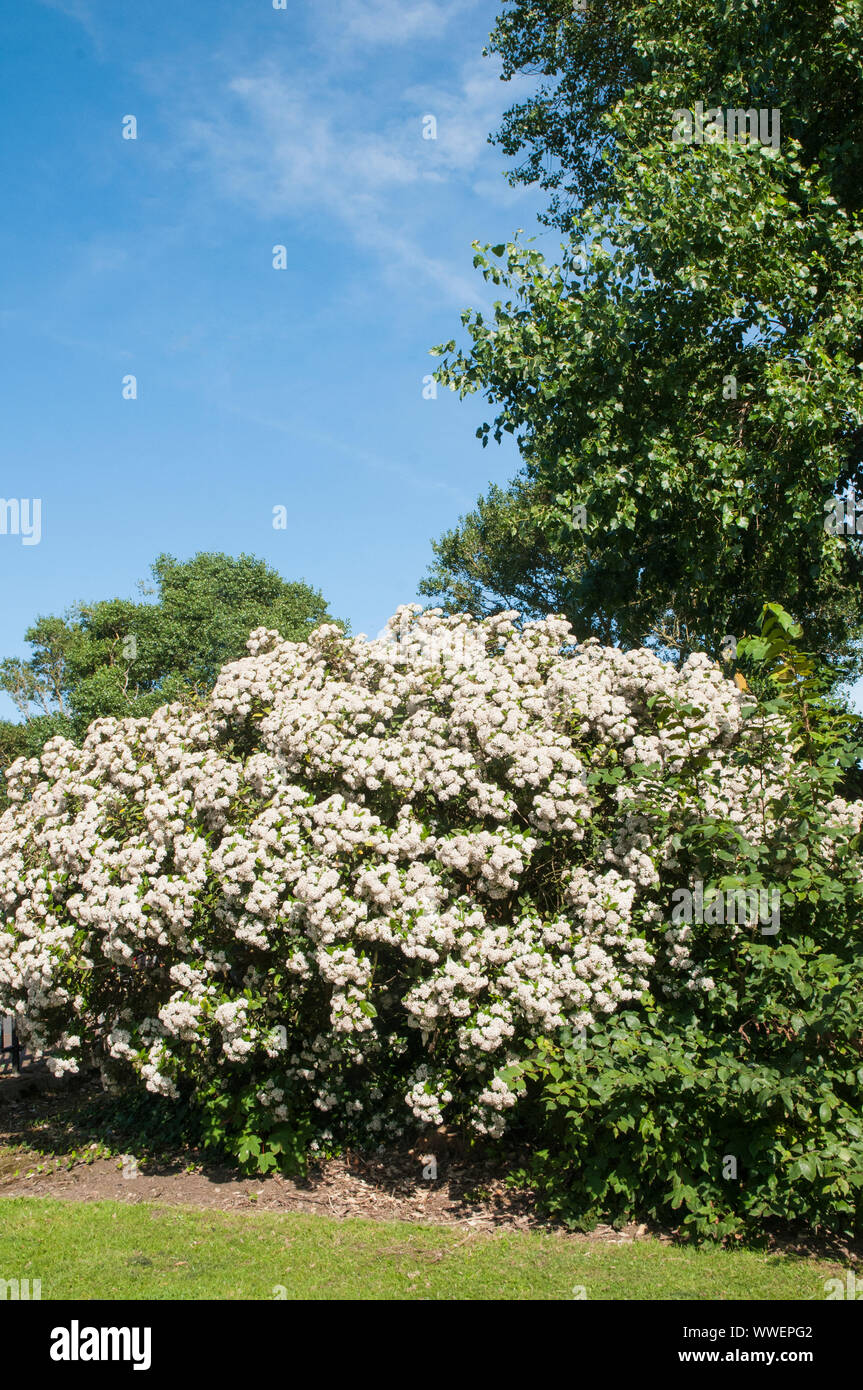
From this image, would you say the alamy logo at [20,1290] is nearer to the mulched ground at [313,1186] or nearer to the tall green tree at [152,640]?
the mulched ground at [313,1186]

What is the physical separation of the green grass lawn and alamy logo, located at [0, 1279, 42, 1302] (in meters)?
0.07

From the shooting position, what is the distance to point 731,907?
6.79 m

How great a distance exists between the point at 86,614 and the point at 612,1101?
38472 millimetres

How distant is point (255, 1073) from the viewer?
8.48 m

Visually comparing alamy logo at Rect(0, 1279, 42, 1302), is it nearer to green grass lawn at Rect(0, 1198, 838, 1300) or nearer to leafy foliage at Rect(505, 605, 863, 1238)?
green grass lawn at Rect(0, 1198, 838, 1300)

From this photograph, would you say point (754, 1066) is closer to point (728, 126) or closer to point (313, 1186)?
point (313, 1186)

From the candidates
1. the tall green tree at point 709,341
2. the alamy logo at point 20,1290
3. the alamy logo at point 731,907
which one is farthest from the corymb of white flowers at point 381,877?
the tall green tree at point 709,341

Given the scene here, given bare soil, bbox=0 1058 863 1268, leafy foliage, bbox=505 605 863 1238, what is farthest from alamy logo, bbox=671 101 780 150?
bare soil, bbox=0 1058 863 1268

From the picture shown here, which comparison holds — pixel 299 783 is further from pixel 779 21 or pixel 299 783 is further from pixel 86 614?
pixel 86 614

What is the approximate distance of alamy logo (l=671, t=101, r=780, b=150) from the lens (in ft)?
39.2
